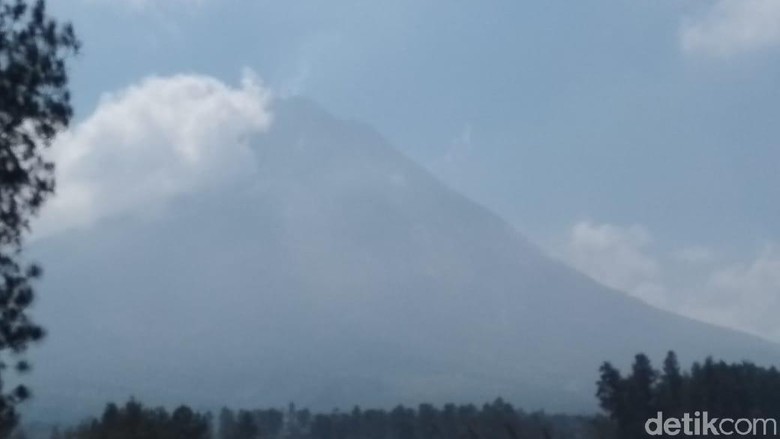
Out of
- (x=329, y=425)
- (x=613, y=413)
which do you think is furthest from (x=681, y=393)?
(x=329, y=425)

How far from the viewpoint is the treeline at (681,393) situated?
897 inches

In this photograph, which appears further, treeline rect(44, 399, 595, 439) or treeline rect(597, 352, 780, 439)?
treeline rect(597, 352, 780, 439)

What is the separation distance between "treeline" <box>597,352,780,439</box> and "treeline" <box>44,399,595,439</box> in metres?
0.72

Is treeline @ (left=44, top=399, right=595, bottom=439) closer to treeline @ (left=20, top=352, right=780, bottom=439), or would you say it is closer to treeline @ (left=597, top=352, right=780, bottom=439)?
treeline @ (left=20, top=352, right=780, bottom=439)

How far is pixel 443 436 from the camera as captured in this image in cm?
2708

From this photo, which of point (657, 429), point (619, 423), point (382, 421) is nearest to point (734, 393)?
point (619, 423)

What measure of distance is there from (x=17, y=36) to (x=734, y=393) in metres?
13.6

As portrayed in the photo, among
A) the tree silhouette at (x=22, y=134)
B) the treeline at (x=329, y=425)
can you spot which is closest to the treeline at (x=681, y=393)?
the treeline at (x=329, y=425)

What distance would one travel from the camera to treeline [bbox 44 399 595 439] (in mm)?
21703

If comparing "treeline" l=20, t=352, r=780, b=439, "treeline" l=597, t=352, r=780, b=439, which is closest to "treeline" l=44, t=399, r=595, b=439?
"treeline" l=20, t=352, r=780, b=439

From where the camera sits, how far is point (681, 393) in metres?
24.5

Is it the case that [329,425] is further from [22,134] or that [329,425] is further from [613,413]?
[22,134]

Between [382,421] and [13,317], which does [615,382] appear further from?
[13,317]

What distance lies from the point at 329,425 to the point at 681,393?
12129mm
